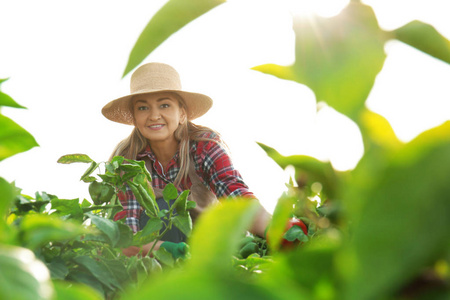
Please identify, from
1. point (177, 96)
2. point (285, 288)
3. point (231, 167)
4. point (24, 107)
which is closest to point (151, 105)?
point (177, 96)

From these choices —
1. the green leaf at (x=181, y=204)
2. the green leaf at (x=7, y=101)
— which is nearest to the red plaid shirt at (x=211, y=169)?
the green leaf at (x=181, y=204)

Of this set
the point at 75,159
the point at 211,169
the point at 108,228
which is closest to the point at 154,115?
the point at 211,169

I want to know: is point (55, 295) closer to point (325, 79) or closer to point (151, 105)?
point (325, 79)

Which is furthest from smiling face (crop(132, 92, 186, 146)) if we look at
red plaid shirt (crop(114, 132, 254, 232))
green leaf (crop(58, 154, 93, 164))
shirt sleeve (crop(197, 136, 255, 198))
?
green leaf (crop(58, 154, 93, 164))

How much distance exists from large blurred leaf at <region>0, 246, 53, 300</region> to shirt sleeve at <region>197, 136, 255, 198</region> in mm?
1902

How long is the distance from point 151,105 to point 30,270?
2406mm

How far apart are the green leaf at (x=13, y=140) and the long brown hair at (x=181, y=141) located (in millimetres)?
2000

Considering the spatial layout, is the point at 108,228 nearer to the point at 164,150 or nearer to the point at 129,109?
the point at 164,150

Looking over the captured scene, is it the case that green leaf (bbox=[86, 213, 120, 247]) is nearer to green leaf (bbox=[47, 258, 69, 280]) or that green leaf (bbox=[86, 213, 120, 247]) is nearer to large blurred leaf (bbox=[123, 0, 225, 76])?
green leaf (bbox=[47, 258, 69, 280])

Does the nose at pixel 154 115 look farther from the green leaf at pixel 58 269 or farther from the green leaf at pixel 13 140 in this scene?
the green leaf at pixel 13 140

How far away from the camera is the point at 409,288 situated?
0.12 meters

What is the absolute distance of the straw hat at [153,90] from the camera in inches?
92.7

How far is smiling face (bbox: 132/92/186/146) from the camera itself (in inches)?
95.7

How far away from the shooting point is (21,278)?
0.36ft
